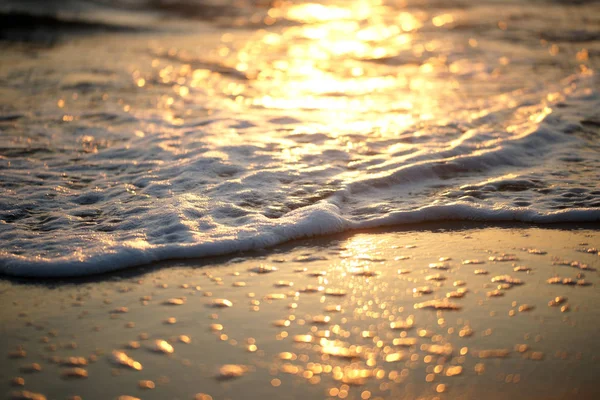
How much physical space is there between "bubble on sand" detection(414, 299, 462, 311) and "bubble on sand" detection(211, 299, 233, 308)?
2.62ft

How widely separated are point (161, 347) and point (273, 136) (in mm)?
3047

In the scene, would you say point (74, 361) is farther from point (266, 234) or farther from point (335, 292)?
point (266, 234)

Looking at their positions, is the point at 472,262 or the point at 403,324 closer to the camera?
the point at 403,324

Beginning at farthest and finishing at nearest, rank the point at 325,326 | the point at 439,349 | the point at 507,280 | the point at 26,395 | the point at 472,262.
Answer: the point at 472,262 < the point at 507,280 < the point at 325,326 < the point at 439,349 < the point at 26,395

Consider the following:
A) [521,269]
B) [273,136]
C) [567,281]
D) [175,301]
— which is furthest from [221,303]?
[273,136]

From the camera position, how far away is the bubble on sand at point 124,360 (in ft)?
8.52

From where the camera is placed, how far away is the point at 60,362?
8.61ft

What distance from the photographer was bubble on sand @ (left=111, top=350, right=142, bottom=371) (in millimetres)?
2598

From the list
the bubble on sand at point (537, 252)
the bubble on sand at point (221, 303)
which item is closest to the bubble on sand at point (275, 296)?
the bubble on sand at point (221, 303)

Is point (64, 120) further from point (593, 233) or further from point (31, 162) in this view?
point (593, 233)

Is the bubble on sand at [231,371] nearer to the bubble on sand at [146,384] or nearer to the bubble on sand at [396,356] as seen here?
the bubble on sand at [146,384]

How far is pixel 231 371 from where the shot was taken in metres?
2.56

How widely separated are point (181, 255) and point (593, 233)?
7.22 feet

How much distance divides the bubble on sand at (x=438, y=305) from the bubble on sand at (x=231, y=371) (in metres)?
0.84
